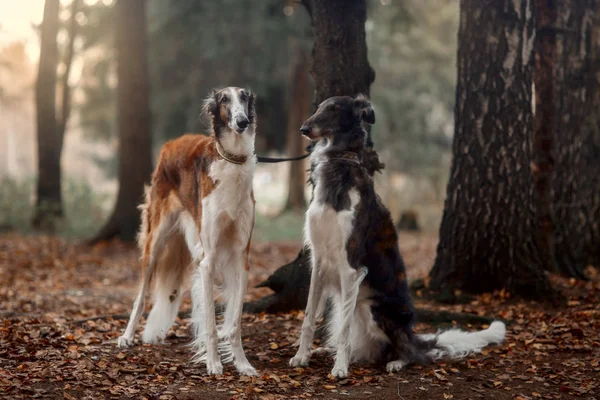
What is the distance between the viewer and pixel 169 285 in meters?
5.79

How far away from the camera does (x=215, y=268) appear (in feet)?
16.5

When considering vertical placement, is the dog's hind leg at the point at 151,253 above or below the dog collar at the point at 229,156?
→ below

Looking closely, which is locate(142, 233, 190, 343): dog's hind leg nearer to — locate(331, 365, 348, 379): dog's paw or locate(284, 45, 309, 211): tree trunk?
locate(331, 365, 348, 379): dog's paw

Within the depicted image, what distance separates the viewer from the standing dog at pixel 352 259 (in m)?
4.84

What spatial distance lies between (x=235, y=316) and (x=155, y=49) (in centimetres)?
1557

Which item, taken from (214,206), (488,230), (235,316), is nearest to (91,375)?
(235,316)

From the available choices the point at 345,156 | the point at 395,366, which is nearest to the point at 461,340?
the point at 395,366

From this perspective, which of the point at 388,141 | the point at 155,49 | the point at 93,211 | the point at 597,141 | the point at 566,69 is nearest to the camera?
the point at 566,69

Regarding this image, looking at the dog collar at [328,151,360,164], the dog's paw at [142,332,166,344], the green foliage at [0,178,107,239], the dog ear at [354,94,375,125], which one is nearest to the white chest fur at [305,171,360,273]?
the dog collar at [328,151,360,164]

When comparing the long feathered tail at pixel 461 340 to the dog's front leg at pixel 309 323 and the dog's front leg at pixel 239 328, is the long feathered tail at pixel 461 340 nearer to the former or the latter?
the dog's front leg at pixel 309 323

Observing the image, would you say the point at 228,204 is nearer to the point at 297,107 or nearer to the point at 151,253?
the point at 151,253

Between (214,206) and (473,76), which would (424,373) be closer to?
(214,206)

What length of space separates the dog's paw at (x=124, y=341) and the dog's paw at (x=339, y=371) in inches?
71.6

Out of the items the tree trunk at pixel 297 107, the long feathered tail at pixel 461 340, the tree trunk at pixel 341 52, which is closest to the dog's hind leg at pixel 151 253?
the tree trunk at pixel 341 52
